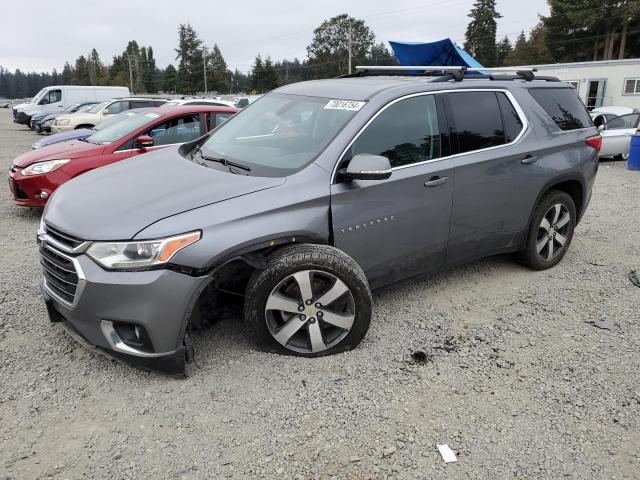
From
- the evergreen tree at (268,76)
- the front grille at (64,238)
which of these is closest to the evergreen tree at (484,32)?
the evergreen tree at (268,76)

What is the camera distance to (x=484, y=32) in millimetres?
70000

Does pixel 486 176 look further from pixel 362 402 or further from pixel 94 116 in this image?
pixel 94 116

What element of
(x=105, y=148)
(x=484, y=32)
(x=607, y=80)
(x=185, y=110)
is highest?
(x=484, y=32)

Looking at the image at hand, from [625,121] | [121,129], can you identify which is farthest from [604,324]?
[625,121]

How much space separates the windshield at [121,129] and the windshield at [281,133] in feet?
10.3

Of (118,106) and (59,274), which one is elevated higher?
(118,106)

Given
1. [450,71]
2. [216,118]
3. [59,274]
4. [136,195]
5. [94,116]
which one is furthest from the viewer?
[94,116]

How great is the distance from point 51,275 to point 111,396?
838 mm

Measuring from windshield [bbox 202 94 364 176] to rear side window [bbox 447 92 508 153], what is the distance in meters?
0.88

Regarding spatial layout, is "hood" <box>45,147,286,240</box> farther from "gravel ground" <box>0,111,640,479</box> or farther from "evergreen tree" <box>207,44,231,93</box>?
"evergreen tree" <box>207,44,231,93</box>

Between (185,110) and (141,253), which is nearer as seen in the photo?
(141,253)

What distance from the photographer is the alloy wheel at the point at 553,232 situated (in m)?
4.81

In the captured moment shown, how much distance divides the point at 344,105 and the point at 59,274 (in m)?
2.17

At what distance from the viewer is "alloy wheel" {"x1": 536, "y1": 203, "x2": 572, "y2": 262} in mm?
4809
